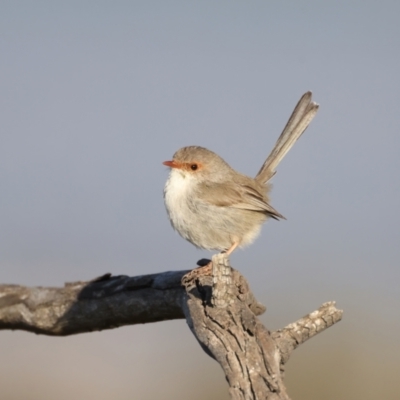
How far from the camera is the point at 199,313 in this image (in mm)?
3451

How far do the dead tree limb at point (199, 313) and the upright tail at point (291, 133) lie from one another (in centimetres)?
161

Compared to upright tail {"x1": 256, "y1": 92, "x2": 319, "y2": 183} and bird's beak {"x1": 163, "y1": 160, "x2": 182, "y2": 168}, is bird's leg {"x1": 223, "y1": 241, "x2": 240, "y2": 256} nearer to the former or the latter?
bird's beak {"x1": 163, "y1": 160, "x2": 182, "y2": 168}

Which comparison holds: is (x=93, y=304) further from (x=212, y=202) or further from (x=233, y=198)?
(x=233, y=198)

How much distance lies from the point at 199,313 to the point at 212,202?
173 centimetres

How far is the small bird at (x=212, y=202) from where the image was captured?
16.5 feet

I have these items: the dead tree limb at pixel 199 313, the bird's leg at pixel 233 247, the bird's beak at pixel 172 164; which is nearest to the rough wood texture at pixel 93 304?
the dead tree limb at pixel 199 313

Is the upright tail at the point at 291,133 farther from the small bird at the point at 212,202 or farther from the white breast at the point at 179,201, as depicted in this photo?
the white breast at the point at 179,201

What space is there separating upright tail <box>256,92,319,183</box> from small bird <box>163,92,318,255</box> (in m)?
0.17

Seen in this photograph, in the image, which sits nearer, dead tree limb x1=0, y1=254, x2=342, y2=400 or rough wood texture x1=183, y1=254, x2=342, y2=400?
rough wood texture x1=183, y1=254, x2=342, y2=400

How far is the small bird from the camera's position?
5023mm

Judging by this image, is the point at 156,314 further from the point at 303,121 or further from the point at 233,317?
the point at 303,121

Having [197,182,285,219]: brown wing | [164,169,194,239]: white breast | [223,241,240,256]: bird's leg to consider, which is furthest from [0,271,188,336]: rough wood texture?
[197,182,285,219]: brown wing

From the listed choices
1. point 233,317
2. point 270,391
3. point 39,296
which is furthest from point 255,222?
point 270,391

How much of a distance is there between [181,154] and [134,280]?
3.92 ft
